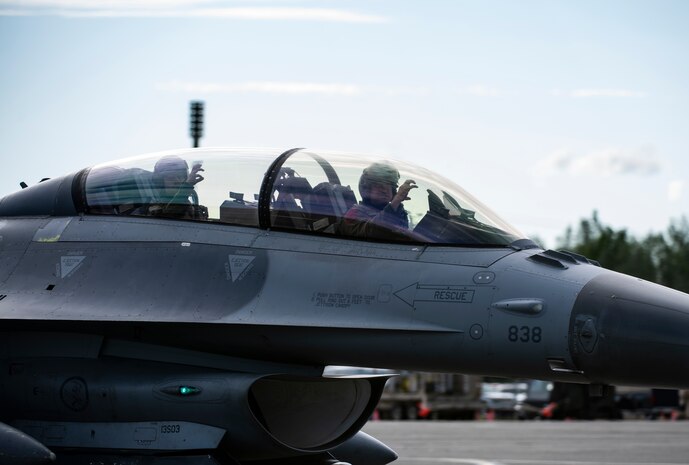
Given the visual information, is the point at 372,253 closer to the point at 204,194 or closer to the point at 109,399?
the point at 204,194

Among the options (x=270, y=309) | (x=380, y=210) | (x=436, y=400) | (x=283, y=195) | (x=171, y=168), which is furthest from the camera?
(x=436, y=400)

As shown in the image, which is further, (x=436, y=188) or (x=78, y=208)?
(x=78, y=208)

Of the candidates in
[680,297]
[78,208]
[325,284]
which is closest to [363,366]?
[325,284]

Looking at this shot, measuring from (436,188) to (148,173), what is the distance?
98.8 inches

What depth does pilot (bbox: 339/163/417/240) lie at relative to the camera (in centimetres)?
905

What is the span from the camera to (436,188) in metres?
9.22

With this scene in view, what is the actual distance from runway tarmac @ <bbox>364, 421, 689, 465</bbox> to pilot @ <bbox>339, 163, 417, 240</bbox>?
6.98m

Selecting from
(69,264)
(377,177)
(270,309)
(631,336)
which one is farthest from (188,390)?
(631,336)

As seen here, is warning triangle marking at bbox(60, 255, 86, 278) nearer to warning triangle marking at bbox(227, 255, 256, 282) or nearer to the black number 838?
warning triangle marking at bbox(227, 255, 256, 282)

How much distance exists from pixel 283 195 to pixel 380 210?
0.83 metres

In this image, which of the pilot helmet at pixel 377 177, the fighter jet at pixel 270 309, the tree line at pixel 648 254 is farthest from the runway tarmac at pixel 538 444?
the tree line at pixel 648 254

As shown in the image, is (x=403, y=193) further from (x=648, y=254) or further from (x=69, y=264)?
(x=648, y=254)

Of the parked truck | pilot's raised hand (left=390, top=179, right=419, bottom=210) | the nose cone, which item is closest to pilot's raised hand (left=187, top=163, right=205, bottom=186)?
pilot's raised hand (left=390, top=179, right=419, bottom=210)

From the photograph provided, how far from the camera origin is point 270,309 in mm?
8984
